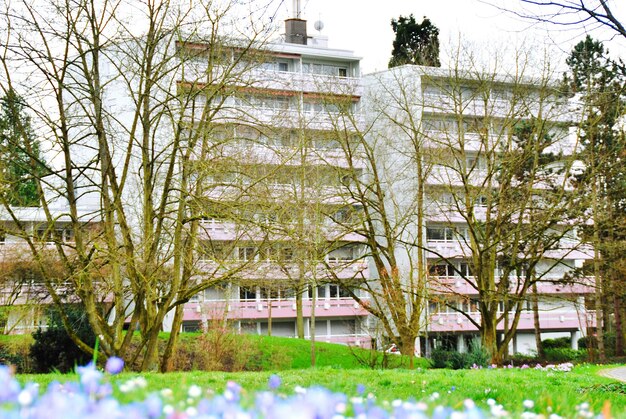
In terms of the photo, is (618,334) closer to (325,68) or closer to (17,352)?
(325,68)

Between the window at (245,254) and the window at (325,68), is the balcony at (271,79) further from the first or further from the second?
the window at (245,254)

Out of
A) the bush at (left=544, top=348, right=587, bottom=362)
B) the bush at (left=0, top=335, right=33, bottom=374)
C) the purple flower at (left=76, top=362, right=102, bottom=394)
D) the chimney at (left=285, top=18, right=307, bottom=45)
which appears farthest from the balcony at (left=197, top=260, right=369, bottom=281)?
the chimney at (left=285, top=18, right=307, bottom=45)

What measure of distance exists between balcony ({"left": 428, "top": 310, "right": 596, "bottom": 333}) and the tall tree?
36.8 ft

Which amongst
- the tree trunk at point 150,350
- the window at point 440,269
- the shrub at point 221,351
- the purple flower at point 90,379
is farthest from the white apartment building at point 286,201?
the purple flower at point 90,379

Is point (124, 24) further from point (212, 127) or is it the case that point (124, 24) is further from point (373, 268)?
point (373, 268)

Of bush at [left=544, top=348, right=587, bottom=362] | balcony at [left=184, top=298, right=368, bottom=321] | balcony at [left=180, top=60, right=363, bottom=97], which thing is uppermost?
balcony at [left=180, top=60, right=363, bottom=97]

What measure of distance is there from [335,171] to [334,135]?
1.49 m

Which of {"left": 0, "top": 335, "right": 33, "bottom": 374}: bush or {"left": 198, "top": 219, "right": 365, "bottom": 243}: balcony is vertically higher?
{"left": 198, "top": 219, "right": 365, "bottom": 243}: balcony

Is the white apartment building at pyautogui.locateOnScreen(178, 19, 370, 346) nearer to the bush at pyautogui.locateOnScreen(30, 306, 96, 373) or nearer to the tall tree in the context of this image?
the bush at pyautogui.locateOnScreen(30, 306, 96, 373)

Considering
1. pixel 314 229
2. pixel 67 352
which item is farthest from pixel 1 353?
pixel 314 229

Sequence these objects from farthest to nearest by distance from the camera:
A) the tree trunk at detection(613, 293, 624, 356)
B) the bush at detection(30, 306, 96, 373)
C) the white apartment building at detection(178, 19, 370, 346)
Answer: the tree trunk at detection(613, 293, 624, 356) < the bush at detection(30, 306, 96, 373) < the white apartment building at detection(178, 19, 370, 346)

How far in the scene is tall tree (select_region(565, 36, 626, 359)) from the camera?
31.0m

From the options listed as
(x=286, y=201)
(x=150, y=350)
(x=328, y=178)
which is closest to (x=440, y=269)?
(x=328, y=178)

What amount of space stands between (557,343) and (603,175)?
25506 millimetres
